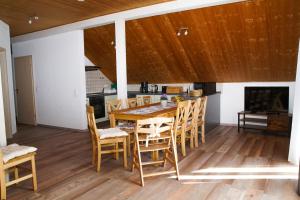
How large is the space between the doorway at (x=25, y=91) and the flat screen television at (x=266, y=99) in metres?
6.01

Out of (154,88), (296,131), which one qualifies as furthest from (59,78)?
(296,131)

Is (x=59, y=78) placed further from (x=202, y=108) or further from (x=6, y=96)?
→ (x=202, y=108)

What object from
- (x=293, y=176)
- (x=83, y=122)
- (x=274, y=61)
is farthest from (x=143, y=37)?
(x=293, y=176)

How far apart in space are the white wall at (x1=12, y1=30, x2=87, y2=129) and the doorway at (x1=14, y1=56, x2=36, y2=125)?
0.58 ft

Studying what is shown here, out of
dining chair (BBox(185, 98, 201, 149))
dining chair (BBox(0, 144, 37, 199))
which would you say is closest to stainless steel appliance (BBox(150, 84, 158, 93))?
dining chair (BBox(185, 98, 201, 149))

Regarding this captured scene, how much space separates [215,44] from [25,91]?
5.62 m

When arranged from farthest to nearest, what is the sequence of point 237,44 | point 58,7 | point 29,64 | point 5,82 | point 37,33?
1. point 29,64
2. point 37,33
3. point 5,82
4. point 237,44
5. point 58,7

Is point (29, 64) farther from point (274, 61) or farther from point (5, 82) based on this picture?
point (274, 61)

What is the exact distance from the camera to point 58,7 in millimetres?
4371

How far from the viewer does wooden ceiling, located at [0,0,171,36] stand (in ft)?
13.6

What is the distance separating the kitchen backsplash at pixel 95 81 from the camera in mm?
7355

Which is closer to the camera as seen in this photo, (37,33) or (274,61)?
(274,61)

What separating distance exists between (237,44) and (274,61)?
3.17ft

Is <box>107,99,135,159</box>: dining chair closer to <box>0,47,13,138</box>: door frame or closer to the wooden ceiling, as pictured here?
the wooden ceiling
